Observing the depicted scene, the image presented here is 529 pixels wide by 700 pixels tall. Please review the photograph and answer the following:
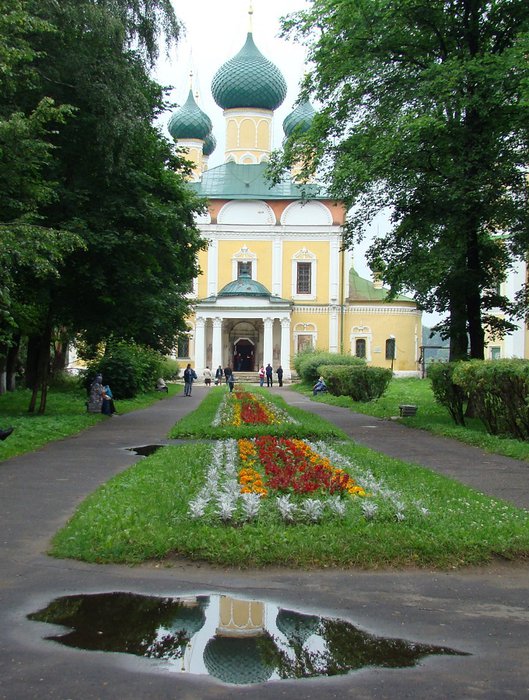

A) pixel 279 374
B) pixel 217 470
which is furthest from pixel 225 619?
pixel 279 374

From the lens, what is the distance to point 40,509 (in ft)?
27.9

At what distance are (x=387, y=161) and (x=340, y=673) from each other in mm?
15358

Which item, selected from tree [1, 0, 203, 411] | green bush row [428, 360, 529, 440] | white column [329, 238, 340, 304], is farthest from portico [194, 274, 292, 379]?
green bush row [428, 360, 529, 440]

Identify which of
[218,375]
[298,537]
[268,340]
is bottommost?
[298,537]

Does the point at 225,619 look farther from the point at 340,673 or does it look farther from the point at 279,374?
the point at 279,374

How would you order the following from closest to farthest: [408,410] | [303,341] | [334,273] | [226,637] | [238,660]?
1. [238,660]
2. [226,637]
3. [408,410]
4. [303,341]
5. [334,273]

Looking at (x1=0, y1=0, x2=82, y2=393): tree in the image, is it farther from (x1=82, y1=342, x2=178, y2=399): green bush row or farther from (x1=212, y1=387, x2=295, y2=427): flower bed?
(x1=82, y1=342, x2=178, y2=399): green bush row

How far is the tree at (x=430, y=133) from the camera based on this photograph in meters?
17.7

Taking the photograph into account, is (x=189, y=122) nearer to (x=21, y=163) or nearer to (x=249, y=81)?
(x=249, y=81)

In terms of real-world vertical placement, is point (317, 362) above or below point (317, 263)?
below

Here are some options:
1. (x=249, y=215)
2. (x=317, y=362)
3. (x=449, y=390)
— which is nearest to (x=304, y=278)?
(x=249, y=215)

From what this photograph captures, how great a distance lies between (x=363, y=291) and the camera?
204 ft

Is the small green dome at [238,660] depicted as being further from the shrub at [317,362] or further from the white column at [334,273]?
the white column at [334,273]

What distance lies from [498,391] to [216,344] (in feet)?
142
